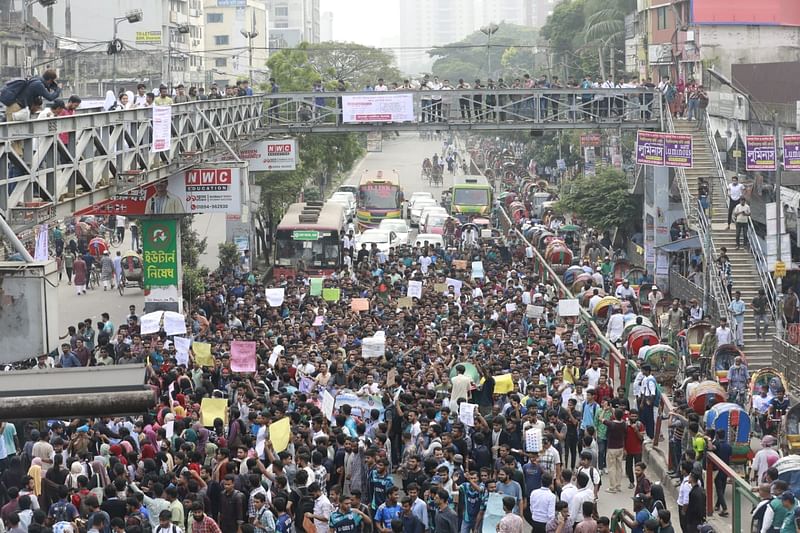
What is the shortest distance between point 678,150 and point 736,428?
15.5 meters

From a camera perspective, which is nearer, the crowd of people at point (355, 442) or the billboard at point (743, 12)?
the crowd of people at point (355, 442)

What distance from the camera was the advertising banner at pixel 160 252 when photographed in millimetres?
25703

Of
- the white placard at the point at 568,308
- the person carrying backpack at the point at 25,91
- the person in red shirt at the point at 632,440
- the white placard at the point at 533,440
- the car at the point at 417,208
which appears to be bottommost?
the person in red shirt at the point at 632,440

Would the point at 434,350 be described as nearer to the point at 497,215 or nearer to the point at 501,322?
the point at 501,322

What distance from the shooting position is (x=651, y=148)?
105 ft

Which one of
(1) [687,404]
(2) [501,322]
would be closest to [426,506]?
(1) [687,404]

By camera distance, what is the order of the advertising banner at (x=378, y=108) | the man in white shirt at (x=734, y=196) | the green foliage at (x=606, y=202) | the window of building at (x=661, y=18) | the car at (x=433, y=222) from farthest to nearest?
the window of building at (x=661, y=18) < the car at (x=433, y=222) < the green foliage at (x=606, y=202) < the advertising banner at (x=378, y=108) < the man in white shirt at (x=734, y=196)

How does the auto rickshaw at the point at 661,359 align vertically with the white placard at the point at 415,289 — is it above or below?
below

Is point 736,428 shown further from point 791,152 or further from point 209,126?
point 209,126

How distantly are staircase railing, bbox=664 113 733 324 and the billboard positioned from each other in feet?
73.7

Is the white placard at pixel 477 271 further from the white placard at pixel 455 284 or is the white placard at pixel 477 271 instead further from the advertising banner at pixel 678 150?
the advertising banner at pixel 678 150

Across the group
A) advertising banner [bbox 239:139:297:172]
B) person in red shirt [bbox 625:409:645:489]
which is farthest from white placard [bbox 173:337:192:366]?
advertising banner [bbox 239:139:297:172]

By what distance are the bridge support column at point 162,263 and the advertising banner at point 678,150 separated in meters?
12.0

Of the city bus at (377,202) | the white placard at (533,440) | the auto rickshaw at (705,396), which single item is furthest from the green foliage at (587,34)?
the white placard at (533,440)
